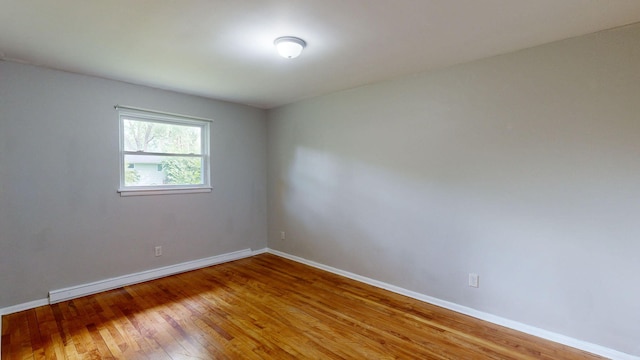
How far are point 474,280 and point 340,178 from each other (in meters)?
1.85

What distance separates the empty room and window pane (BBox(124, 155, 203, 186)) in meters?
0.03

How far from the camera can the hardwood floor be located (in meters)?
2.13

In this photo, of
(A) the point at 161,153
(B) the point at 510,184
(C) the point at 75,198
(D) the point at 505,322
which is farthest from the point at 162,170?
(D) the point at 505,322

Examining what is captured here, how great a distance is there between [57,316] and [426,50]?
13.3ft

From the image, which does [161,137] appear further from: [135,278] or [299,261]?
[299,261]

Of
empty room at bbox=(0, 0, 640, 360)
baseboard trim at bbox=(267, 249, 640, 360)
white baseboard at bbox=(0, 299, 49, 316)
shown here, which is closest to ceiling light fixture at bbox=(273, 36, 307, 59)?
empty room at bbox=(0, 0, 640, 360)

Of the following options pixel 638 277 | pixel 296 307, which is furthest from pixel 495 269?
pixel 296 307

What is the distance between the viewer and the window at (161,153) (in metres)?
3.44

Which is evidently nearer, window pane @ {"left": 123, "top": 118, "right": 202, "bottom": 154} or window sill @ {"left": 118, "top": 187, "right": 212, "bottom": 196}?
window sill @ {"left": 118, "top": 187, "right": 212, "bottom": 196}

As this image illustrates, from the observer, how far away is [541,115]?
2346 mm

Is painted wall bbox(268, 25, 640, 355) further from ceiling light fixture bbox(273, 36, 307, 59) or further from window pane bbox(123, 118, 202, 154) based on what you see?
window pane bbox(123, 118, 202, 154)

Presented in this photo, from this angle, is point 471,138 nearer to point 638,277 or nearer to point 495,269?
point 495,269

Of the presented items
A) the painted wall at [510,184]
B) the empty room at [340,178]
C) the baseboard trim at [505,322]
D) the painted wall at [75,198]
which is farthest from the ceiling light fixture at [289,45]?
the baseboard trim at [505,322]

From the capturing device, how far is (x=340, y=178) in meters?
3.77
